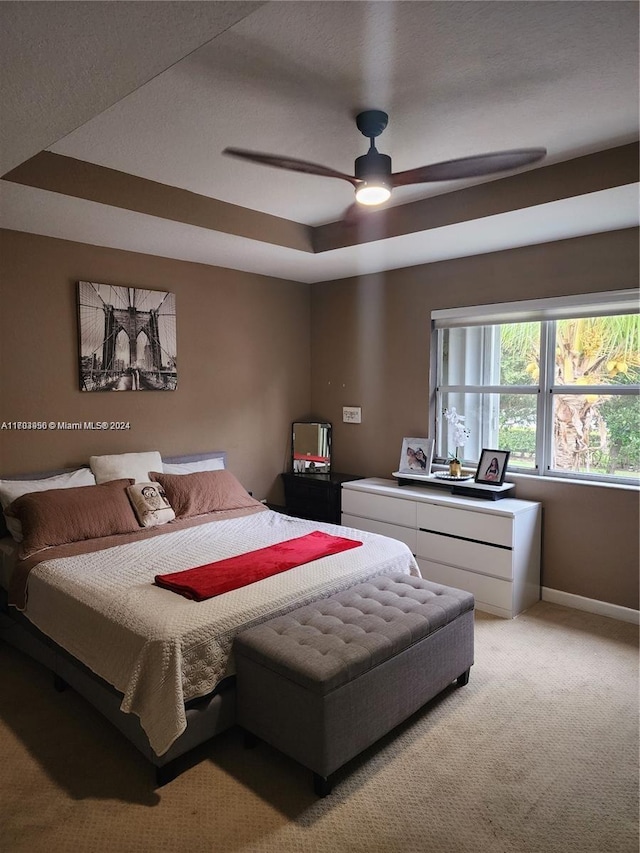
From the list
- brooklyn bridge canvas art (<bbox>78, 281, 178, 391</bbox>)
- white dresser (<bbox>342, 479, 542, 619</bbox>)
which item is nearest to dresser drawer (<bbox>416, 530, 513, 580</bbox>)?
white dresser (<bbox>342, 479, 542, 619</bbox>)

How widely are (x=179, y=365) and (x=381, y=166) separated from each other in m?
2.33

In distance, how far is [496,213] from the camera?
309 cm

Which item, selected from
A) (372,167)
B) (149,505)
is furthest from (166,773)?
(372,167)

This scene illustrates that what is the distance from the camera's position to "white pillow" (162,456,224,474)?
398cm

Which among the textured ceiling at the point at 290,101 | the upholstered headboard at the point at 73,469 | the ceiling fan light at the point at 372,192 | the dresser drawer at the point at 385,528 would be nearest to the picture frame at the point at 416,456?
the dresser drawer at the point at 385,528

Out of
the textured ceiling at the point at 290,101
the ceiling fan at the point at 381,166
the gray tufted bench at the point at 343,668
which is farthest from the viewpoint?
the ceiling fan at the point at 381,166

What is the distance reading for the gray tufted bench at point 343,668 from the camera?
205cm

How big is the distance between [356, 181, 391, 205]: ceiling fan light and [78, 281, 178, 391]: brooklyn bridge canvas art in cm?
206

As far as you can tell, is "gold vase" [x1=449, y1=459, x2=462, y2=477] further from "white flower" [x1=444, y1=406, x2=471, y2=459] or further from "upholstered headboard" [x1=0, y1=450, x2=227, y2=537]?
"upholstered headboard" [x1=0, y1=450, x2=227, y2=537]

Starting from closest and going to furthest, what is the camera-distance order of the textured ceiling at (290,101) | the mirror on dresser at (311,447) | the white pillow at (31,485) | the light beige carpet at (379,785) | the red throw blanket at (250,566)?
the textured ceiling at (290,101) < the light beige carpet at (379,785) < the red throw blanket at (250,566) < the white pillow at (31,485) < the mirror on dresser at (311,447)

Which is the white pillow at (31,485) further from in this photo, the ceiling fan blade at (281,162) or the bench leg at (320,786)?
the ceiling fan blade at (281,162)

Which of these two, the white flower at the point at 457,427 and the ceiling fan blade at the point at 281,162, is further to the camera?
the white flower at the point at 457,427

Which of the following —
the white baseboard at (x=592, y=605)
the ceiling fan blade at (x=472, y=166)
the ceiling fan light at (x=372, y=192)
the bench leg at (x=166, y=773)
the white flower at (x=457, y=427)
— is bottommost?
the bench leg at (x=166, y=773)

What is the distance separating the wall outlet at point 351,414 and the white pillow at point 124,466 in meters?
1.78
